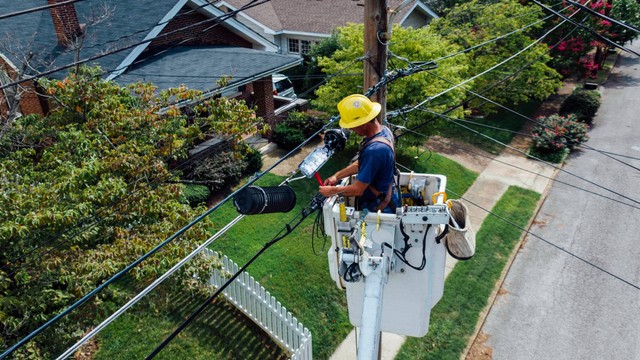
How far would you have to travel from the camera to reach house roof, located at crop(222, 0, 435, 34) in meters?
24.6

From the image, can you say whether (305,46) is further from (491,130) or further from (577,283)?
(577,283)

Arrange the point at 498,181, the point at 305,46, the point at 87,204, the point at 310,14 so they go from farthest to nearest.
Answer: the point at 310,14
the point at 305,46
the point at 498,181
the point at 87,204

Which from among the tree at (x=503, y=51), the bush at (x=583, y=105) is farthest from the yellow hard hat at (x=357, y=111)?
the bush at (x=583, y=105)

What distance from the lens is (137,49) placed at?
46.6 ft

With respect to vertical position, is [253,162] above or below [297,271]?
above

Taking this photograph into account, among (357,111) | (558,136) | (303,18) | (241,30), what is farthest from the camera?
(303,18)

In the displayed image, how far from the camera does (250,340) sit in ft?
31.3

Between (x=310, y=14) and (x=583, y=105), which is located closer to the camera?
(x=583, y=105)

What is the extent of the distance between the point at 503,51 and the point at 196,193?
1354cm

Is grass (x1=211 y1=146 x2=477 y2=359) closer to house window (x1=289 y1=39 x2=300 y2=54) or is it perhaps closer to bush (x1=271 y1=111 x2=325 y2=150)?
bush (x1=271 y1=111 x2=325 y2=150)

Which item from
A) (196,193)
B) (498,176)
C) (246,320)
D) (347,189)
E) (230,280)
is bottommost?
(498,176)

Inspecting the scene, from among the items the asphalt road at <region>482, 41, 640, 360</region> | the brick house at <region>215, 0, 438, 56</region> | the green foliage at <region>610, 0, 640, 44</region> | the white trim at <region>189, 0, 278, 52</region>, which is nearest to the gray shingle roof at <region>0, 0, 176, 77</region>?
the white trim at <region>189, 0, 278, 52</region>

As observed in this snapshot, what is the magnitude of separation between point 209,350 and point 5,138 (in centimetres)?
531

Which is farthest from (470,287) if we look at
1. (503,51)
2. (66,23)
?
(66,23)
